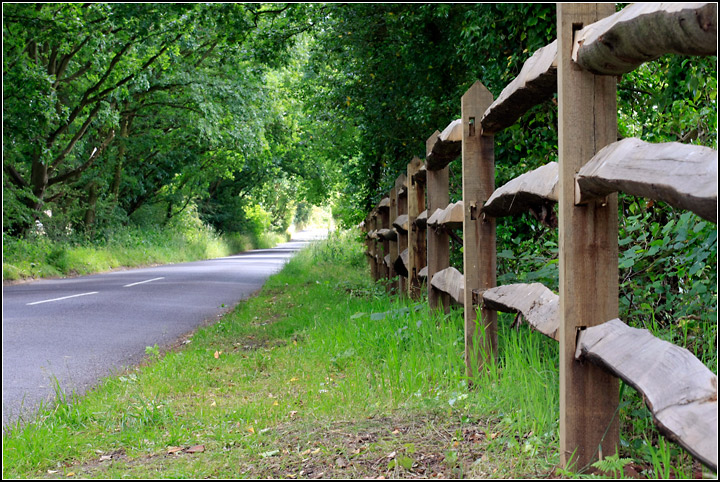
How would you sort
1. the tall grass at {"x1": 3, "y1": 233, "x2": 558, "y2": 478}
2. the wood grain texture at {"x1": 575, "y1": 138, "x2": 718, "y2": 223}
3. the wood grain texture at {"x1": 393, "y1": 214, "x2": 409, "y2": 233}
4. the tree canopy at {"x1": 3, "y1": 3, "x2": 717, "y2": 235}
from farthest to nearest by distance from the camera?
the wood grain texture at {"x1": 393, "y1": 214, "x2": 409, "y2": 233} < the tree canopy at {"x1": 3, "y1": 3, "x2": 717, "y2": 235} < the tall grass at {"x1": 3, "y1": 233, "x2": 558, "y2": 478} < the wood grain texture at {"x1": 575, "y1": 138, "x2": 718, "y2": 223}

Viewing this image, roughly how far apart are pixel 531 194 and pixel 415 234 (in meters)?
3.94

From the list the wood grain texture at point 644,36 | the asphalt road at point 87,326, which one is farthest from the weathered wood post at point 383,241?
the wood grain texture at point 644,36

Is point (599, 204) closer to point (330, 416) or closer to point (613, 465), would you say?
point (613, 465)

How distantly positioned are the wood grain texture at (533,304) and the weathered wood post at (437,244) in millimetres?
1759

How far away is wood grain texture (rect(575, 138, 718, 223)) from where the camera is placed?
5.09ft

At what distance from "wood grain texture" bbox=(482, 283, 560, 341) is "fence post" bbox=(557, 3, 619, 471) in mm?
204

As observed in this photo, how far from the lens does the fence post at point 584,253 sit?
2305mm

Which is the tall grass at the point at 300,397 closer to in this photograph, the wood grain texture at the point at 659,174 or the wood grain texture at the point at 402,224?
the wood grain texture at the point at 659,174

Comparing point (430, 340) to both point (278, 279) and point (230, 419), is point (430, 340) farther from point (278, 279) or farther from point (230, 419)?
point (278, 279)

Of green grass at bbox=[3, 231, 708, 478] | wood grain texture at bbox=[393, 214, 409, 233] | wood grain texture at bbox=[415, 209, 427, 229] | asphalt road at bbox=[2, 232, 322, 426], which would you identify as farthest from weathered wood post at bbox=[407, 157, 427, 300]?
asphalt road at bbox=[2, 232, 322, 426]

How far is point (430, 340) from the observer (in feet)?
15.2

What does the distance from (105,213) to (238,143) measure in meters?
6.88

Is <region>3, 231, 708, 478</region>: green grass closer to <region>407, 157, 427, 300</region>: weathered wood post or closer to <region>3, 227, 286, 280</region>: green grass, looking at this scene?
<region>407, 157, 427, 300</region>: weathered wood post

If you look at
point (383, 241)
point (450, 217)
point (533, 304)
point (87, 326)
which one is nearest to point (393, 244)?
point (383, 241)
